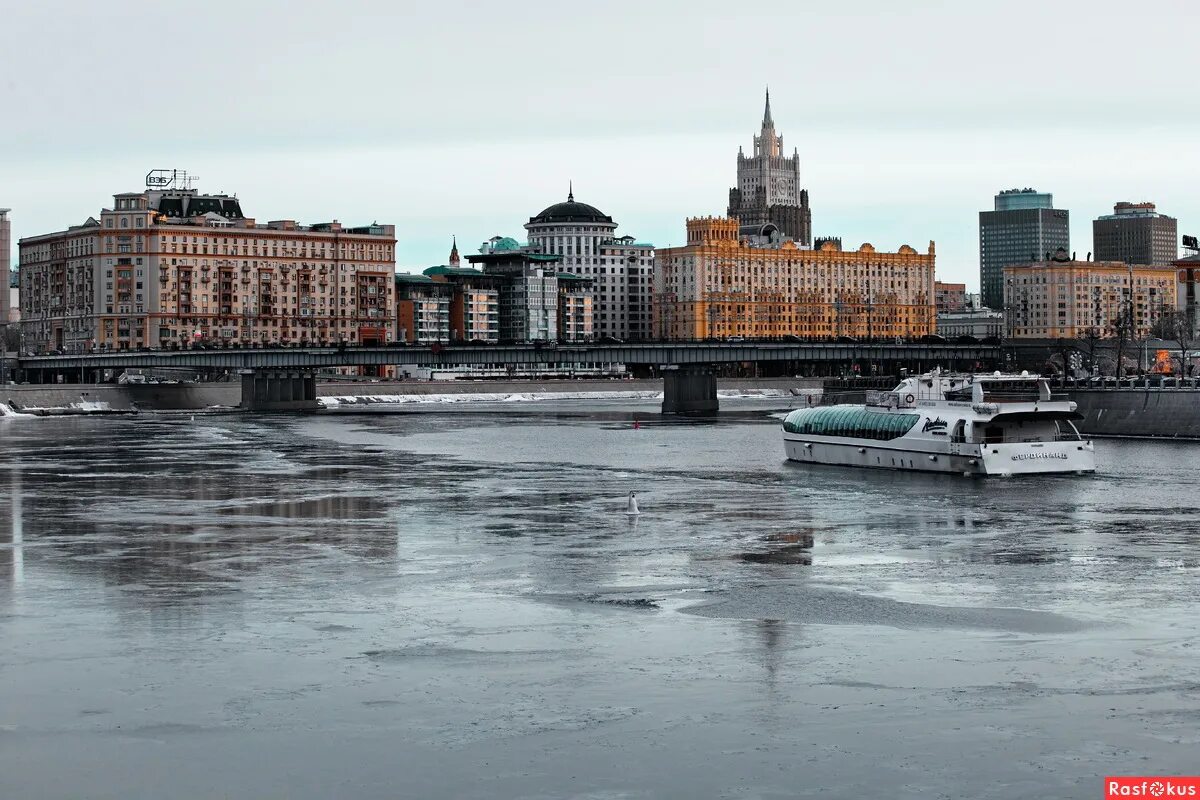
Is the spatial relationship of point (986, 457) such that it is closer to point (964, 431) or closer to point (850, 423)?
point (964, 431)

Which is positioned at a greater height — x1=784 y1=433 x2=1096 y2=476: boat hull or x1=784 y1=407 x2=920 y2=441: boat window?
x1=784 y1=407 x2=920 y2=441: boat window

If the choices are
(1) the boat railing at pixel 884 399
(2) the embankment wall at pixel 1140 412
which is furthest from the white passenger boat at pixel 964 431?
(2) the embankment wall at pixel 1140 412

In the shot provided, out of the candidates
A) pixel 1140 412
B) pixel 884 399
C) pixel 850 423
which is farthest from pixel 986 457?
pixel 1140 412

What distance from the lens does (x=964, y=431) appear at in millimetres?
88062

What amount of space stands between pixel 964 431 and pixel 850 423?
1132 centimetres

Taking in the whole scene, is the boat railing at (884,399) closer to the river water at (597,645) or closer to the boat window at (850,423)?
the boat window at (850,423)

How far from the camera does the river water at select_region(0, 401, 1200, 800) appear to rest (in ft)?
90.4

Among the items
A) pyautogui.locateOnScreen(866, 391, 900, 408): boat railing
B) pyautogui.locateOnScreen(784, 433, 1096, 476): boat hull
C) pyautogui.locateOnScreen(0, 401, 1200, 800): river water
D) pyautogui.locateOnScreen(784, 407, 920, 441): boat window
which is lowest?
pyautogui.locateOnScreen(0, 401, 1200, 800): river water

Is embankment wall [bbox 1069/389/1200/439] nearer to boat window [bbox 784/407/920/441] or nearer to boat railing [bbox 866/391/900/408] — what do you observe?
boat window [bbox 784/407/920/441]

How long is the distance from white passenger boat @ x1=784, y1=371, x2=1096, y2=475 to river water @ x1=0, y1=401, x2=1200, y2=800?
11083 millimetres

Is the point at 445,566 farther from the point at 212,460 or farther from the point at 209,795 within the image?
the point at 212,460

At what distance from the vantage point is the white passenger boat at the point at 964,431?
87812 millimetres

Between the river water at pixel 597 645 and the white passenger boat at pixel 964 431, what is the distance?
11083mm

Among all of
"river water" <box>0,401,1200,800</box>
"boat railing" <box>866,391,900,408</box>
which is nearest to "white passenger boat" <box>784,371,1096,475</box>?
"boat railing" <box>866,391,900,408</box>
